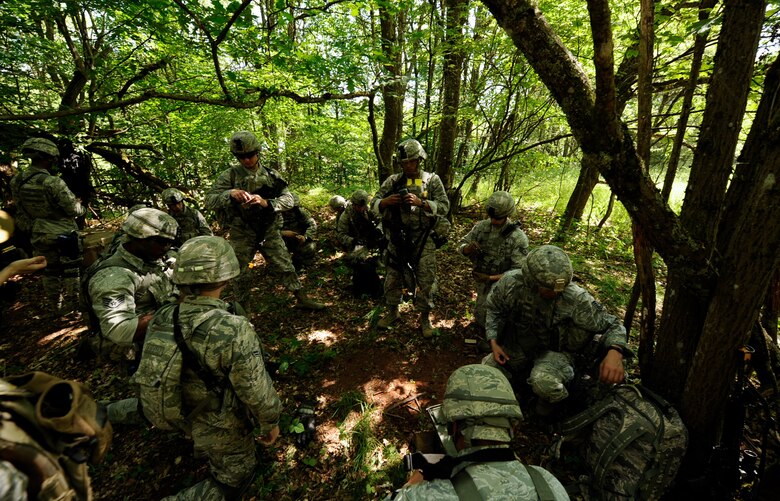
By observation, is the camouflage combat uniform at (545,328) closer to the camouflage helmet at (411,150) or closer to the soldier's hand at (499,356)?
the soldier's hand at (499,356)

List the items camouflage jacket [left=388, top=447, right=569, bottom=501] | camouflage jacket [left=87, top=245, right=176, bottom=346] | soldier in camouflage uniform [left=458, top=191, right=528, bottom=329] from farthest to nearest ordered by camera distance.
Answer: soldier in camouflage uniform [left=458, top=191, right=528, bottom=329], camouflage jacket [left=87, top=245, right=176, bottom=346], camouflage jacket [left=388, top=447, right=569, bottom=501]

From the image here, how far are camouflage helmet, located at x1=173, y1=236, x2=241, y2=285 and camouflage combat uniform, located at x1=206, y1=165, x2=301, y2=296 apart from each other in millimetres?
2289

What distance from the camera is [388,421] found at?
336cm

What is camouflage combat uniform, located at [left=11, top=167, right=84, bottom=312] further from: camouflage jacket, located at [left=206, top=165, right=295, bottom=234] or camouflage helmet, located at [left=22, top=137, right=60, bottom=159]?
camouflage jacket, located at [left=206, top=165, right=295, bottom=234]

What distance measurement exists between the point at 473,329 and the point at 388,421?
2.14m

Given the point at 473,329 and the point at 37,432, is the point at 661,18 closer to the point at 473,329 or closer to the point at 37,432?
the point at 473,329

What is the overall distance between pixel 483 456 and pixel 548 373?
161cm

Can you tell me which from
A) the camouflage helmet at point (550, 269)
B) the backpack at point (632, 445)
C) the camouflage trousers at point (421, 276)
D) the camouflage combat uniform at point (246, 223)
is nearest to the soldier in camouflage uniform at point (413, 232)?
the camouflage trousers at point (421, 276)

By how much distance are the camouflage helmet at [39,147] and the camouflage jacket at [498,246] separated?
6.48 m

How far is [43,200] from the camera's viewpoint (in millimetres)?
4852

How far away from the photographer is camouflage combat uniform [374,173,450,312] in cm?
459

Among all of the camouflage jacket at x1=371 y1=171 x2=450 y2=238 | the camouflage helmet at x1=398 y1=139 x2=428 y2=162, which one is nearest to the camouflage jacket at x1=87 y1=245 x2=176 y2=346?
the camouflage jacket at x1=371 y1=171 x2=450 y2=238

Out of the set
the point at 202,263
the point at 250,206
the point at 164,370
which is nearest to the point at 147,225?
the point at 202,263

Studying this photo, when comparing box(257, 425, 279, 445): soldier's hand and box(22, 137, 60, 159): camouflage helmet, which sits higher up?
box(22, 137, 60, 159): camouflage helmet
